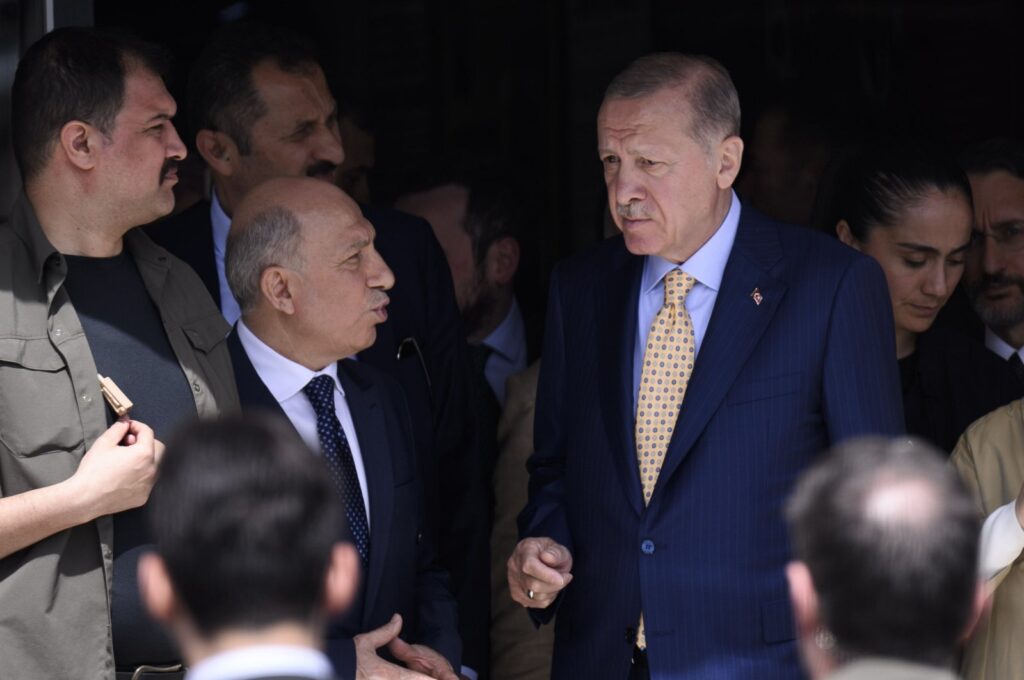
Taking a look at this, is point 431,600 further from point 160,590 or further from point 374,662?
point 160,590

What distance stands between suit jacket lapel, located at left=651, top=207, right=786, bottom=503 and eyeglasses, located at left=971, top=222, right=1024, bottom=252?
1.51 meters

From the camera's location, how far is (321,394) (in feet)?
12.0

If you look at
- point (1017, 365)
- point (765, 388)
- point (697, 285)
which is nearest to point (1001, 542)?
point (765, 388)

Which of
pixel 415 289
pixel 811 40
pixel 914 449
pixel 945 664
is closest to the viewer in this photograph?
pixel 945 664

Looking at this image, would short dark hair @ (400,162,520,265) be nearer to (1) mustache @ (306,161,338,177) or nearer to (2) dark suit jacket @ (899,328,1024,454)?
(1) mustache @ (306,161,338,177)

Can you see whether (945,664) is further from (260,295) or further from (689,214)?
(260,295)

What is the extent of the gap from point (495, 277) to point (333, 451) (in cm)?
164

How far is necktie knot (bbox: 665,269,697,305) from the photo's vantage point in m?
3.58

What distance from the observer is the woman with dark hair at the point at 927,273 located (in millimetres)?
4344

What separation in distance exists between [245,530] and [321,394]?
1645 millimetres

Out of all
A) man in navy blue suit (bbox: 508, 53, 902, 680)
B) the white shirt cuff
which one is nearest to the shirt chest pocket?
man in navy blue suit (bbox: 508, 53, 902, 680)

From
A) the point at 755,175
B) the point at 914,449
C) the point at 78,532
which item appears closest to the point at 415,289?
the point at 78,532

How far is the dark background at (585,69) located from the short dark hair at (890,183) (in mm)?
1998

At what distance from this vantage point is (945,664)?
1.99 m
